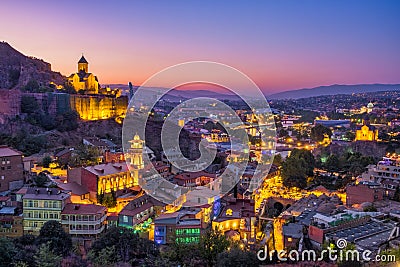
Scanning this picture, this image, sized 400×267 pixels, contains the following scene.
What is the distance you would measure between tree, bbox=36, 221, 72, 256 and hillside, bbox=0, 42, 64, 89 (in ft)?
59.4

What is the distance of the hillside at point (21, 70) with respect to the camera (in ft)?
80.2

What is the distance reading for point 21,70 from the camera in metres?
25.3

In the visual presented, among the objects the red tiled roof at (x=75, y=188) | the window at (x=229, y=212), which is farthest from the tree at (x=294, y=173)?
the red tiled roof at (x=75, y=188)

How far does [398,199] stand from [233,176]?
4.65m

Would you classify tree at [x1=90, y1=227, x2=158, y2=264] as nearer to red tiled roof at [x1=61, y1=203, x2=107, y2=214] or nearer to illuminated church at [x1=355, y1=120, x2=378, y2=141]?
red tiled roof at [x1=61, y1=203, x2=107, y2=214]

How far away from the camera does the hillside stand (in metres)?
24.4

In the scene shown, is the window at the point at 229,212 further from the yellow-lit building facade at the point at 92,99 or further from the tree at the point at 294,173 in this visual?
the yellow-lit building facade at the point at 92,99

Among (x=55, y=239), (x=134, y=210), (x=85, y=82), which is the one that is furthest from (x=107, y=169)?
(x=85, y=82)

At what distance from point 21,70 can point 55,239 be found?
2099 cm

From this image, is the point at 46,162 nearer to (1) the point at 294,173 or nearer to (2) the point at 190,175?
(2) the point at 190,175

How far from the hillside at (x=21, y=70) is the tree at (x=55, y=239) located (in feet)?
59.4

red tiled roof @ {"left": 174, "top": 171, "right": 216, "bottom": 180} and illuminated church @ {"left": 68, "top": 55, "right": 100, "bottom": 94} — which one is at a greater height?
illuminated church @ {"left": 68, "top": 55, "right": 100, "bottom": 94}

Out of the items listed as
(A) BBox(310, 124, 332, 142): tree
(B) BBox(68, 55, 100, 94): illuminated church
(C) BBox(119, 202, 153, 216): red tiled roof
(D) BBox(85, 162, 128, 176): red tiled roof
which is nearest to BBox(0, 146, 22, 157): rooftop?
(D) BBox(85, 162, 128, 176): red tiled roof

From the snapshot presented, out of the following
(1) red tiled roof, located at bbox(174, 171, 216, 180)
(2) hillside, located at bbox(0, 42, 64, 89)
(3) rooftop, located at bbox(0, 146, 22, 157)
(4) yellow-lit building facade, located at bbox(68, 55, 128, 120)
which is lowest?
(1) red tiled roof, located at bbox(174, 171, 216, 180)
